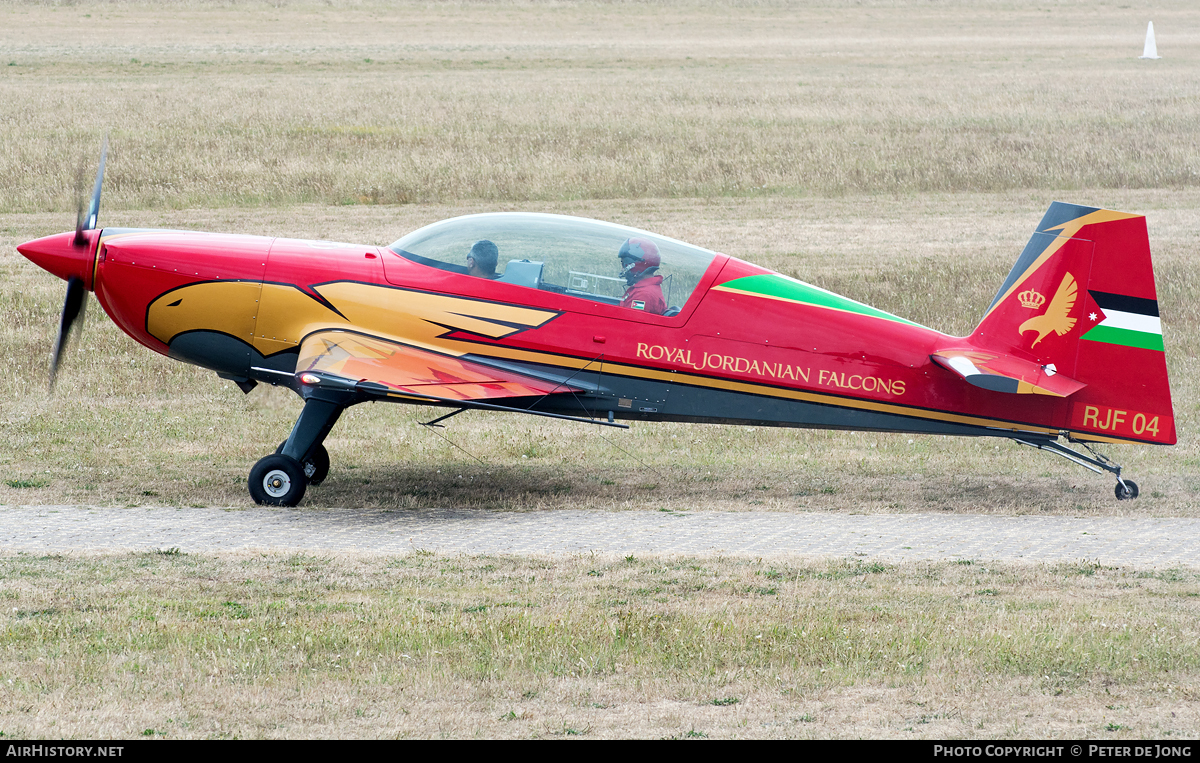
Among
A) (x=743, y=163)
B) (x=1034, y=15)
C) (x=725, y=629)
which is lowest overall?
(x=725, y=629)

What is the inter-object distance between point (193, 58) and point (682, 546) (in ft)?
152

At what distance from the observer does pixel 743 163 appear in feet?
96.1

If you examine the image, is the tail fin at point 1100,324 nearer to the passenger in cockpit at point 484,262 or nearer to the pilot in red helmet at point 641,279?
the pilot in red helmet at point 641,279

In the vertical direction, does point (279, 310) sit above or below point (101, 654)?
above

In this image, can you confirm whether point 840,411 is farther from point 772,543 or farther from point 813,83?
point 813,83

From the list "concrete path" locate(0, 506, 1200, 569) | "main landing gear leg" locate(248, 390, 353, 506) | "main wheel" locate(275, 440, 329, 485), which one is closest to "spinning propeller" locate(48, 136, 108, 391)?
"concrete path" locate(0, 506, 1200, 569)

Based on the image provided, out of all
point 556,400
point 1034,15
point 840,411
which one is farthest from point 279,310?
point 1034,15

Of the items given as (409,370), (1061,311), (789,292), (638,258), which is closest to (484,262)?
(409,370)

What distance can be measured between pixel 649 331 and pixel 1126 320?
13.8ft

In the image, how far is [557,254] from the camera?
433 inches

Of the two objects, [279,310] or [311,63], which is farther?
[311,63]

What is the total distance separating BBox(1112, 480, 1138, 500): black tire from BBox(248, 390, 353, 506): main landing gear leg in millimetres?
7039

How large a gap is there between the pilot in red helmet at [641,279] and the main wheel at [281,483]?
326 cm

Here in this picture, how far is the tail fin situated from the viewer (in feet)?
35.1
